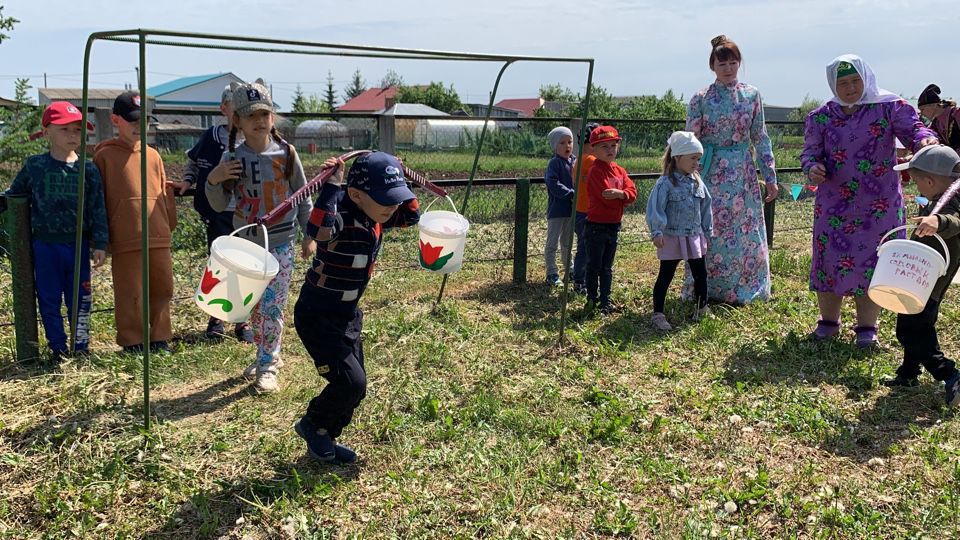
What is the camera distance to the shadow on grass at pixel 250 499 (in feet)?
9.48

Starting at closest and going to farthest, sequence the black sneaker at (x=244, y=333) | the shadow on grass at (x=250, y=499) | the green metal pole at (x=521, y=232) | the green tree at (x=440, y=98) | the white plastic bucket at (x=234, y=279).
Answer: the shadow on grass at (x=250, y=499)
the white plastic bucket at (x=234, y=279)
the black sneaker at (x=244, y=333)
the green metal pole at (x=521, y=232)
the green tree at (x=440, y=98)

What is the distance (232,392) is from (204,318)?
4.96 feet

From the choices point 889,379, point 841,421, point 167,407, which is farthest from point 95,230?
point 889,379

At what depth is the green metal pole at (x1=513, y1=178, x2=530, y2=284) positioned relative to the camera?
667 cm

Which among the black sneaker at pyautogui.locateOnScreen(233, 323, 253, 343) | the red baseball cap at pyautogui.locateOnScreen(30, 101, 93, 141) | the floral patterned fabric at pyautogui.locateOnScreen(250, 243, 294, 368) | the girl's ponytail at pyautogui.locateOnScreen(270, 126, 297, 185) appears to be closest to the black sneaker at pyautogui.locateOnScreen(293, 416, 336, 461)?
the floral patterned fabric at pyautogui.locateOnScreen(250, 243, 294, 368)

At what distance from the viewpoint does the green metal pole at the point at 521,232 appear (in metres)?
6.67

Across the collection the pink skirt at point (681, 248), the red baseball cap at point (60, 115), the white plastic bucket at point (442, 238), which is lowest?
the pink skirt at point (681, 248)

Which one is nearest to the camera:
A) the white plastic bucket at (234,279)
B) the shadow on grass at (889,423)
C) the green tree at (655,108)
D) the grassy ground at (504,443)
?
the grassy ground at (504,443)

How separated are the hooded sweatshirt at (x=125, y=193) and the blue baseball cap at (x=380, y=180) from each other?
1985 mm

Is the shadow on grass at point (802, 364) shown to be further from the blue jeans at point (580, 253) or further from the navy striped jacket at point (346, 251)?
the navy striped jacket at point (346, 251)

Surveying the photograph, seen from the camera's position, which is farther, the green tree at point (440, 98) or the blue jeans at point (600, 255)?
the green tree at point (440, 98)

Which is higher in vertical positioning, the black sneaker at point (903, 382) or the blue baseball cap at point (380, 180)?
the blue baseball cap at point (380, 180)

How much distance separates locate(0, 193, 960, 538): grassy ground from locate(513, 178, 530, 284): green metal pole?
149 centimetres

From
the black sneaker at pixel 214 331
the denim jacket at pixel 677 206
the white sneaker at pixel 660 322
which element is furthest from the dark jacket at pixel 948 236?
the black sneaker at pixel 214 331
